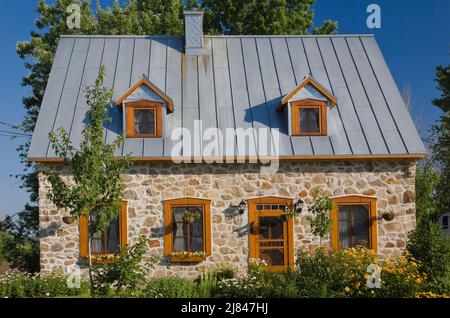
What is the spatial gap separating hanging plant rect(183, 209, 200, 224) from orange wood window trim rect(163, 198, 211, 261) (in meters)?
0.22

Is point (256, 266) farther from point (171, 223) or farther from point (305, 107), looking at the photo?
point (305, 107)

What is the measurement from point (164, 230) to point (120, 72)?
5495mm

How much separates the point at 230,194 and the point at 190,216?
1.26 m

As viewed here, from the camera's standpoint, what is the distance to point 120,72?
16.2m

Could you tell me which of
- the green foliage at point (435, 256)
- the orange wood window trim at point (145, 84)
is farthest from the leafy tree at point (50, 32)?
the green foliage at point (435, 256)

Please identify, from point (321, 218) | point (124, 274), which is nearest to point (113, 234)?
point (124, 274)

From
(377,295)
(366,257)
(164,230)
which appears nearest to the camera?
(377,295)

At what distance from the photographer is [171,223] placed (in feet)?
45.9

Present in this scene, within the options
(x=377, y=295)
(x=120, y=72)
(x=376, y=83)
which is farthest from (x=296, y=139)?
(x=120, y=72)

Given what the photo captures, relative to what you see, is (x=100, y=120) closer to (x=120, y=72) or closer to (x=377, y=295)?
(x=120, y=72)

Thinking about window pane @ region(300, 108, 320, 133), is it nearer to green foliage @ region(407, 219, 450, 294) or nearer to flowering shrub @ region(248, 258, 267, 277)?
flowering shrub @ region(248, 258, 267, 277)

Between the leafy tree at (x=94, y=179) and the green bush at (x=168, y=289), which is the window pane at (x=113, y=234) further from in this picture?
the leafy tree at (x=94, y=179)

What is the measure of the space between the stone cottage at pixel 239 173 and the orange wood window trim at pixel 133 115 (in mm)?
31

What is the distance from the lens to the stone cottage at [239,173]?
13938 millimetres
